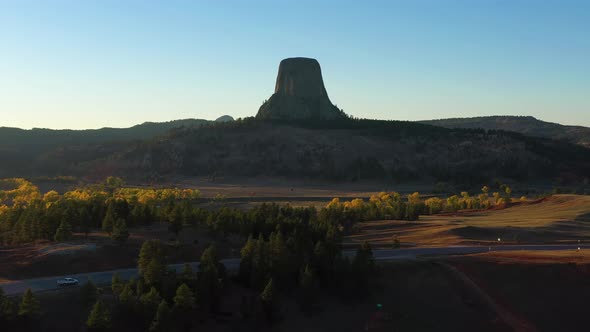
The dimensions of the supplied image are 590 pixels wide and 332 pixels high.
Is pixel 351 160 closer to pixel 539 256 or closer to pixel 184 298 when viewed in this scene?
pixel 539 256

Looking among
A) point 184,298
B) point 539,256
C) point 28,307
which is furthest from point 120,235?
point 539,256

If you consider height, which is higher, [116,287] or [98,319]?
[116,287]

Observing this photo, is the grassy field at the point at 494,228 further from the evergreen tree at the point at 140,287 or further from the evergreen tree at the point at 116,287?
the evergreen tree at the point at 116,287

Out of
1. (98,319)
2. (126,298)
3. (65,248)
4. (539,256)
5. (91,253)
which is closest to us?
(98,319)

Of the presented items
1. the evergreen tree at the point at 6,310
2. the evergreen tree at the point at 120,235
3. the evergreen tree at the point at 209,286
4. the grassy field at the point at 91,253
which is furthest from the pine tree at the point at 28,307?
the evergreen tree at the point at 120,235

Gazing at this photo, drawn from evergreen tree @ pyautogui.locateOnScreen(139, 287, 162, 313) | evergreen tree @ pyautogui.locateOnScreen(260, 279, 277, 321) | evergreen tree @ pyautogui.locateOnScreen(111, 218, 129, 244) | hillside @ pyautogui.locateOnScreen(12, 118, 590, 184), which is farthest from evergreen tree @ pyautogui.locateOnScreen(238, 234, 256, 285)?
hillside @ pyautogui.locateOnScreen(12, 118, 590, 184)

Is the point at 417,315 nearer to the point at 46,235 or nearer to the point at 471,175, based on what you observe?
the point at 46,235
